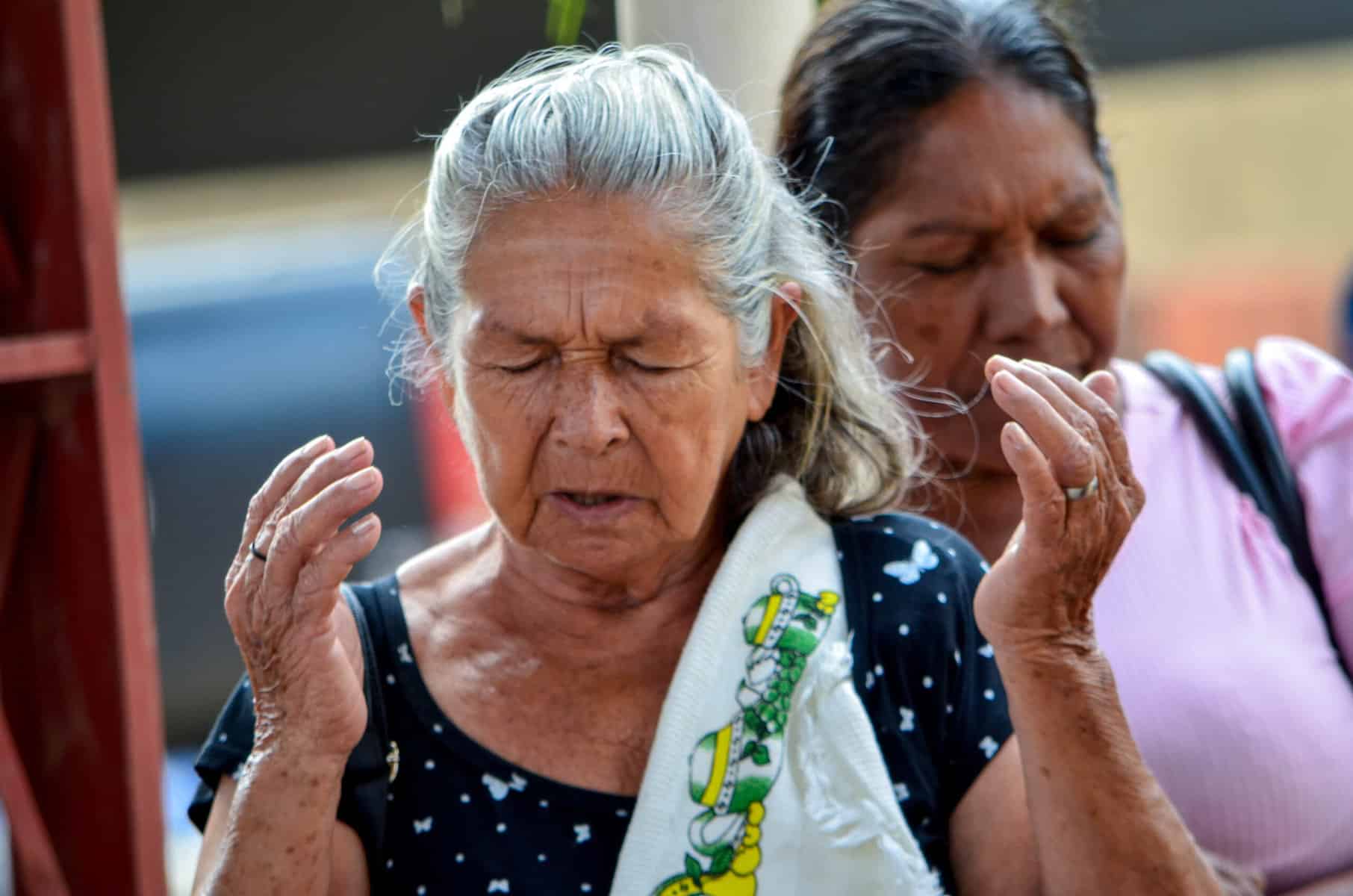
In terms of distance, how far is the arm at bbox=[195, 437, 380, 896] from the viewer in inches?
73.6

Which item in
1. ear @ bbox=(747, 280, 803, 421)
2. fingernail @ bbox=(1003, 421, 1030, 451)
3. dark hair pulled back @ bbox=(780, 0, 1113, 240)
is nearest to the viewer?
fingernail @ bbox=(1003, 421, 1030, 451)

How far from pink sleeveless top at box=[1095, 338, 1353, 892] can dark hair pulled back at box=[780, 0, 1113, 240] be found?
0.57 m

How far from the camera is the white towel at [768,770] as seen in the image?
1996 millimetres

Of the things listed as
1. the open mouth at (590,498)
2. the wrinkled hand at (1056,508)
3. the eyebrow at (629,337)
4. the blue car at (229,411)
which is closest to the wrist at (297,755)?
the open mouth at (590,498)

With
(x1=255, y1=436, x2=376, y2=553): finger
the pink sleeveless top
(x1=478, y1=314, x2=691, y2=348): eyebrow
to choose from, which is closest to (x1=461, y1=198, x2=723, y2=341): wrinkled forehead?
(x1=478, y1=314, x2=691, y2=348): eyebrow

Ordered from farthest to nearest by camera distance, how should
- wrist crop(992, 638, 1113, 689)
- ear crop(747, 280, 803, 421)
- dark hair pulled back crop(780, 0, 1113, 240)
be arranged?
1. dark hair pulled back crop(780, 0, 1113, 240)
2. ear crop(747, 280, 803, 421)
3. wrist crop(992, 638, 1113, 689)

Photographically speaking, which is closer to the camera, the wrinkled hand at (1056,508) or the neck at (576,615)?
the wrinkled hand at (1056,508)

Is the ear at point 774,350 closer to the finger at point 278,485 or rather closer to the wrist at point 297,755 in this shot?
the finger at point 278,485

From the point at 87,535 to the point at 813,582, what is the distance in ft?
5.07

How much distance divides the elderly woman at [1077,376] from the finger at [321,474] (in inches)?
39.4

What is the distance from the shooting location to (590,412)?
2.01 m

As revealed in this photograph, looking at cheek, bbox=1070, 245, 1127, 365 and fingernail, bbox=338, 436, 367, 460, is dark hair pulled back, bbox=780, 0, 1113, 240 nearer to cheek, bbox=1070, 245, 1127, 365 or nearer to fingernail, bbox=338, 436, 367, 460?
cheek, bbox=1070, 245, 1127, 365

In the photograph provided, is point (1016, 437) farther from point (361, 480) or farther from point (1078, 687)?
point (361, 480)

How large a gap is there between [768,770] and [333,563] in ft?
2.10
